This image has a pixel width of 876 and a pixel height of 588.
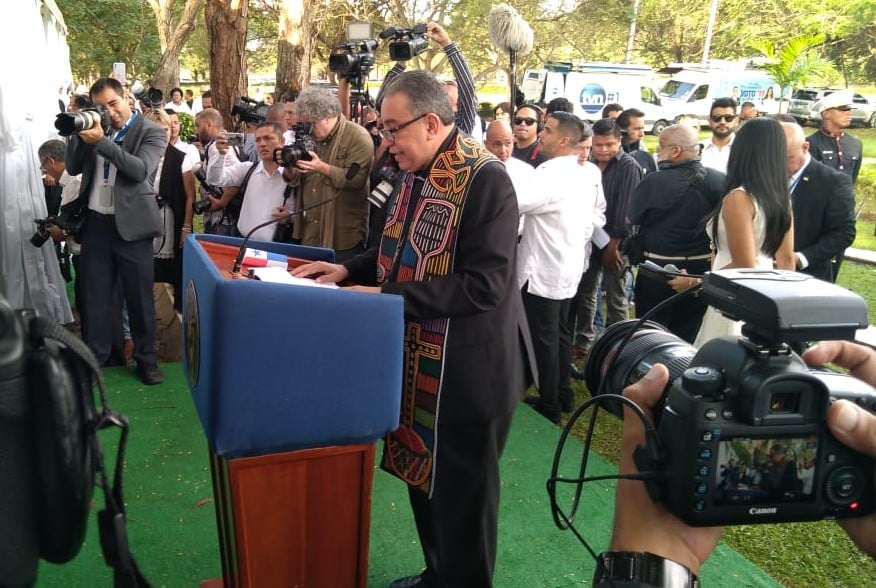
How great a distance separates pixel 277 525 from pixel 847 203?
3.83 meters

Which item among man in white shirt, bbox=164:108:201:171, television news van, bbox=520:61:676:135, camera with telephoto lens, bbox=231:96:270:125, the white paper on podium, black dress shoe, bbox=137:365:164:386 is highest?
television news van, bbox=520:61:676:135

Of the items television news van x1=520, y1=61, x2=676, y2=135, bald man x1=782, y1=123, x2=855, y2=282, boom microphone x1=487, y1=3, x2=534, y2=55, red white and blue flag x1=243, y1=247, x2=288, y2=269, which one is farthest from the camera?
television news van x1=520, y1=61, x2=676, y2=135

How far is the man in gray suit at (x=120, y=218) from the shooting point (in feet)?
13.1

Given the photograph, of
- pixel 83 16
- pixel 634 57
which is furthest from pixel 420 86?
pixel 634 57

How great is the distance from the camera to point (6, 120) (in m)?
4.38

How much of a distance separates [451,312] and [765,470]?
1.11 metres

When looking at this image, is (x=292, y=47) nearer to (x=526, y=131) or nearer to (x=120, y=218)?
(x=526, y=131)

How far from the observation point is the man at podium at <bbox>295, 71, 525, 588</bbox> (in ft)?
6.46

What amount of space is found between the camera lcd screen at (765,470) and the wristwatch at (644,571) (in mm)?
108

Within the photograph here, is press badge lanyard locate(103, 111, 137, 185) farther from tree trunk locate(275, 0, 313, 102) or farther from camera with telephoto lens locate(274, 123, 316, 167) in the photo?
tree trunk locate(275, 0, 313, 102)

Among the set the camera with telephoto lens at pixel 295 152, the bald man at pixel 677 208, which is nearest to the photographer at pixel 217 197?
the camera with telephoto lens at pixel 295 152

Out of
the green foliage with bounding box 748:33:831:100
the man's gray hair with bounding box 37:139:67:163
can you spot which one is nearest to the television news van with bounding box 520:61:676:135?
the green foliage with bounding box 748:33:831:100

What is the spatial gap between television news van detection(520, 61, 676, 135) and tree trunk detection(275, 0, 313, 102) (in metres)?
12.5

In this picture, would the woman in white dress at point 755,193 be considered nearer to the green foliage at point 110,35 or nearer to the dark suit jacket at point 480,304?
the dark suit jacket at point 480,304
